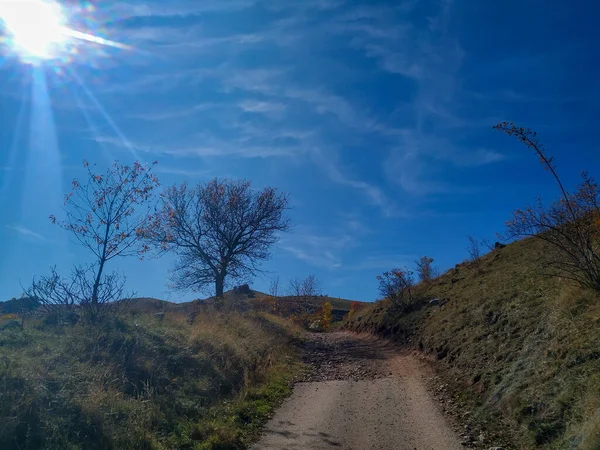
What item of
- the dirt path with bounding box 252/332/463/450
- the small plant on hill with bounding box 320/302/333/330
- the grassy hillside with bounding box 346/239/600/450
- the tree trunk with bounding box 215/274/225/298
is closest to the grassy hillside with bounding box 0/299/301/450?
the dirt path with bounding box 252/332/463/450

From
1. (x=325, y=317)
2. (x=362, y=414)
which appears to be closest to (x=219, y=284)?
Result: (x=325, y=317)

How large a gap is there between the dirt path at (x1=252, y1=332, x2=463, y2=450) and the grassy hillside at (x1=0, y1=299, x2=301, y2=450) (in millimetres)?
638

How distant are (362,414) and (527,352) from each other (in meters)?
3.58

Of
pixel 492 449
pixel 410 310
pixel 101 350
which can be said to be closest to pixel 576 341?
pixel 492 449

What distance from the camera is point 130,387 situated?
8.84m

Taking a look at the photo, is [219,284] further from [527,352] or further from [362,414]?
[527,352]

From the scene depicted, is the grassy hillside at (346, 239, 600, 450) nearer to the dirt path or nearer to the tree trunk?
the dirt path

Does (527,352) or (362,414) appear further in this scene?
(362,414)

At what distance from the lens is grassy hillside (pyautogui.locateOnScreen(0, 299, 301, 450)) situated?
6645mm

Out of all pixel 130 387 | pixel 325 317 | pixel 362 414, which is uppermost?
pixel 325 317

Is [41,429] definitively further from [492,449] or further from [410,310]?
[410,310]

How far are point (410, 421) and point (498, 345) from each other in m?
3.25

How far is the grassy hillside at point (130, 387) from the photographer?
6.64 m

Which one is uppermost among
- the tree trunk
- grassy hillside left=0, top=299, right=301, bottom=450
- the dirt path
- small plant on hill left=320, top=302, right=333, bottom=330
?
the tree trunk
